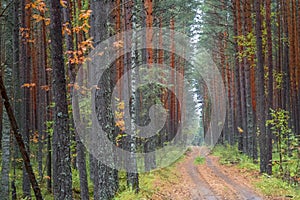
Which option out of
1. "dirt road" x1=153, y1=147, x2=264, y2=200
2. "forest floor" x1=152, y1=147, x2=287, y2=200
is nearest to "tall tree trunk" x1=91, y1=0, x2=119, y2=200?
"forest floor" x1=152, y1=147, x2=287, y2=200

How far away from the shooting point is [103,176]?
8.16m

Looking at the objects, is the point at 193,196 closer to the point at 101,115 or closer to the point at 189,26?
the point at 101,115

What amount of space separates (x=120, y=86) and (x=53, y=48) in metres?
15.0

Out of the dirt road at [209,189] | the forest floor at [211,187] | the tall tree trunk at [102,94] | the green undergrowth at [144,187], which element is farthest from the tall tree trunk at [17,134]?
the dirt road at [209,189]

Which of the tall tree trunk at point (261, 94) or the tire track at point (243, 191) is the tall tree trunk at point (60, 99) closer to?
the tire track at point (243, 191)

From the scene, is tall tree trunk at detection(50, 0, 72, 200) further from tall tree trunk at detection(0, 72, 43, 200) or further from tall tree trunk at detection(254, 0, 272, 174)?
tall tree trunk at detection(254, 0, 272, 174)

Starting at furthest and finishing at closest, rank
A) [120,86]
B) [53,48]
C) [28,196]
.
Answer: [120,86], [28,196], [53,48]

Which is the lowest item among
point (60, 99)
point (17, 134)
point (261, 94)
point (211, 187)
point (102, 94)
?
point (211, 187)

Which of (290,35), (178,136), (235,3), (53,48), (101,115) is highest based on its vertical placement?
(235,3)

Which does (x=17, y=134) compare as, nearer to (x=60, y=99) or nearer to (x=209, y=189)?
(x=60, y=99)

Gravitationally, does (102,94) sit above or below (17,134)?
above

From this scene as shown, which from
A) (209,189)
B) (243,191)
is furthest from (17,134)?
(209,189)

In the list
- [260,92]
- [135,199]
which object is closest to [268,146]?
[260,92]

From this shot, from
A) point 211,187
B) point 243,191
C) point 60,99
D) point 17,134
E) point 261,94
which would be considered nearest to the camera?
point 17,134
